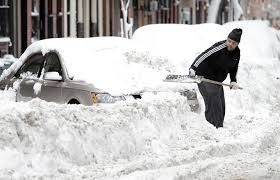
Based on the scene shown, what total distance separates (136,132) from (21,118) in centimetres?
166

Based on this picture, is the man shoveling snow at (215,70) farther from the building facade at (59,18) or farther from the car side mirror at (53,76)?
the building facade at (59,18)

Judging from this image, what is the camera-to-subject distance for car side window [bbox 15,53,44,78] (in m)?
A: 11.8

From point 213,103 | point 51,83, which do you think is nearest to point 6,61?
point 51,83

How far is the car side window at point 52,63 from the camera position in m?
11.4

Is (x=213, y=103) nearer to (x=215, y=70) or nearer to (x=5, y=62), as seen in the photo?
(x=215, y=70)

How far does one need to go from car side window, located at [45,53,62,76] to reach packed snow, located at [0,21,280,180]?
3.34 ft

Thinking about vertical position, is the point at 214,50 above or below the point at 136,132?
above

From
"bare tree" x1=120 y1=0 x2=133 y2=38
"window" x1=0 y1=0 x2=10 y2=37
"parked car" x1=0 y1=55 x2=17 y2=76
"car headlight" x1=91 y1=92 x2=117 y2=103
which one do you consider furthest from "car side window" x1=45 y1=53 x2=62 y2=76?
"bare tree" x1=120 y1=0 x2=133 y2=38

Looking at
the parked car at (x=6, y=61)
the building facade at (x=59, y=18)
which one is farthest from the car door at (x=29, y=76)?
the building facade at (x=59, y=18)

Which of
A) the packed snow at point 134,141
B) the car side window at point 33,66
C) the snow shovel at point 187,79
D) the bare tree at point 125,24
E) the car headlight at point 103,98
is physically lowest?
the packed snow at point 134,141

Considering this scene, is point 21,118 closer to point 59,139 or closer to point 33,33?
point 59,139

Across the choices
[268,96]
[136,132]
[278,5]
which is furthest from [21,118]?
[278,5]

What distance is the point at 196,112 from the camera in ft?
37.3

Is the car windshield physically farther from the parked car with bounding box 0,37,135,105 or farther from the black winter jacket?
the black winter jacket
